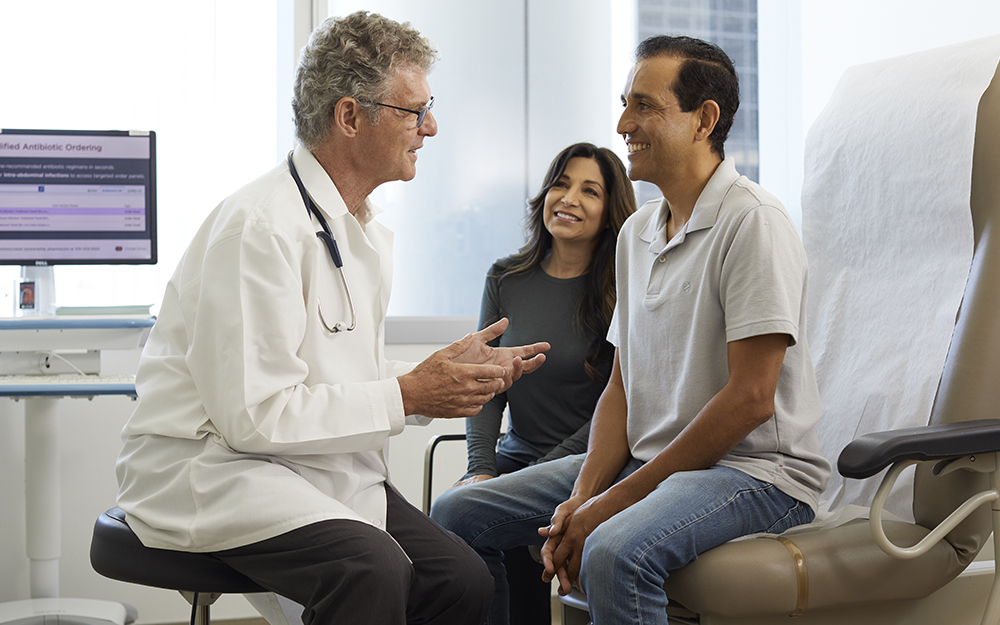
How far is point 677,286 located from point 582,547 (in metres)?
0.48

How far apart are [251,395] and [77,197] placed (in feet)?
4.52

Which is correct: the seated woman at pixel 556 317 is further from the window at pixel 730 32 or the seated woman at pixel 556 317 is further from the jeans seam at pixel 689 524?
the window at pixel 730 32

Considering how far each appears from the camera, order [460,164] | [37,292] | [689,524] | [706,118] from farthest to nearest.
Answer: [460,164], [37,292], [706,118], [689,524]

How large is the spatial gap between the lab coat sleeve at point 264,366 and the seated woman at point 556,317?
28.2 inches

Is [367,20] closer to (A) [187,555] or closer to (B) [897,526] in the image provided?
(A) [187,555]

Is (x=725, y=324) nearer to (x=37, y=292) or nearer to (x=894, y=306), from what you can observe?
(x=894, y=306)

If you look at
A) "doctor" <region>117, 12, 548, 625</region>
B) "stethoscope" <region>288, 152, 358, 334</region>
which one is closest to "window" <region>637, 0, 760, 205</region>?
"doctor" <region>117, 12, 548, 625</region>

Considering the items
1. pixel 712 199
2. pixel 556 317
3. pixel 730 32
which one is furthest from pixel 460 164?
pixel 712 199

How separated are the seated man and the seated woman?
8.7 inches

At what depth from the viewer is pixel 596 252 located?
2.01m

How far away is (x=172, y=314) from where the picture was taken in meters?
1.27

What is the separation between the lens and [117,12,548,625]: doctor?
3.73 feet

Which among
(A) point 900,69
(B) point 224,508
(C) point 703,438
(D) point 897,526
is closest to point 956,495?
(D) point 897,526

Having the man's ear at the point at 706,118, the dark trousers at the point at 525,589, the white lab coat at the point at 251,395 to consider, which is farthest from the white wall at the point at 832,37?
the white lab coat at the point at 251,395
